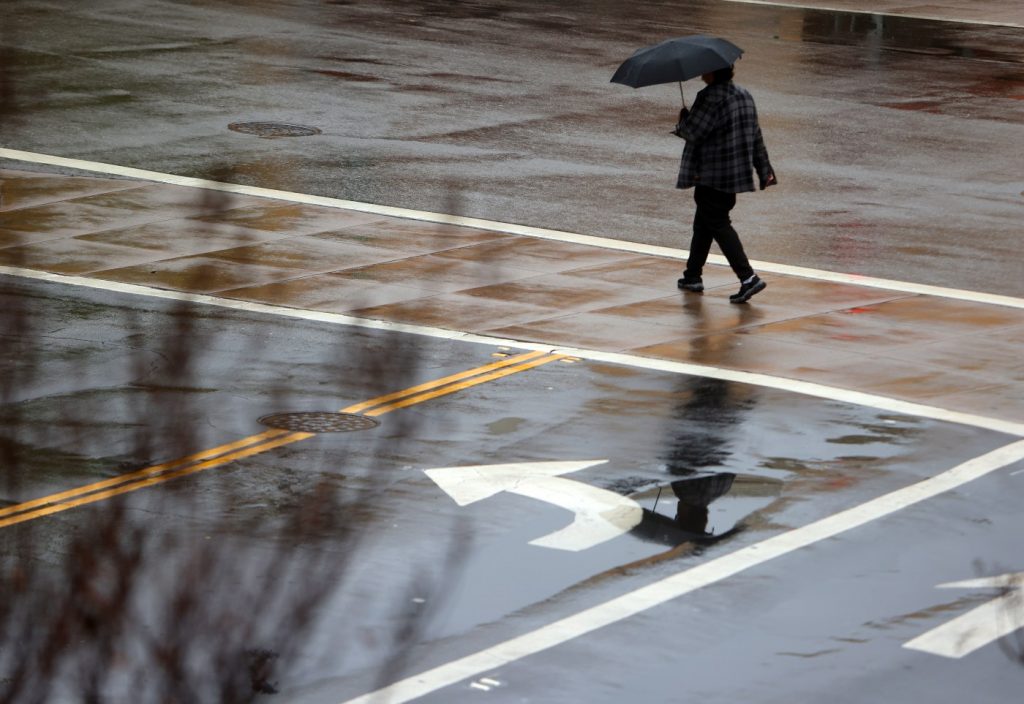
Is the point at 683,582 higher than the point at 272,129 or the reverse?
the reverse

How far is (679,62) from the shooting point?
50.2 feet

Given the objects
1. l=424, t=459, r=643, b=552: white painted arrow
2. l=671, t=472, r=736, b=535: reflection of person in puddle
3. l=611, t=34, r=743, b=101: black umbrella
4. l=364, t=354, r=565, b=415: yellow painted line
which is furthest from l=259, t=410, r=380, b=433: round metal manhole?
l=611, t=34, r=743, b=101: black umbrella

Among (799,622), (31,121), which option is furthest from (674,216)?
(799,622)

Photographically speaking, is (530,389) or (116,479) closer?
(116,479)

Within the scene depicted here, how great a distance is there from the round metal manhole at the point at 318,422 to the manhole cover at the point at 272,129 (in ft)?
35.8

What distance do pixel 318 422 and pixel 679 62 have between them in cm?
491

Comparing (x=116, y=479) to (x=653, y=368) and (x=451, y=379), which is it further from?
(x=653, y=368)

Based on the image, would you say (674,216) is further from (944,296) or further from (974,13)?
(974,13)

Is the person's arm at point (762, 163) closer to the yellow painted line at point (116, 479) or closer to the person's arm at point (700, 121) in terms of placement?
the person's arm at point (700, 121)

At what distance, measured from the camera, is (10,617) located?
379cm

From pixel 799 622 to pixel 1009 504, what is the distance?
246cm

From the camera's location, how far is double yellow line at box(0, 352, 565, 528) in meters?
10.2

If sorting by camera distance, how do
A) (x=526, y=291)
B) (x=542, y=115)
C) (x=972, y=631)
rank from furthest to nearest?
(x=542, y=115) < (x=526, y=291) < (x=972, y=631)

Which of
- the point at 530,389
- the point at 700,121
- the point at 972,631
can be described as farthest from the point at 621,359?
the point at 972,631
